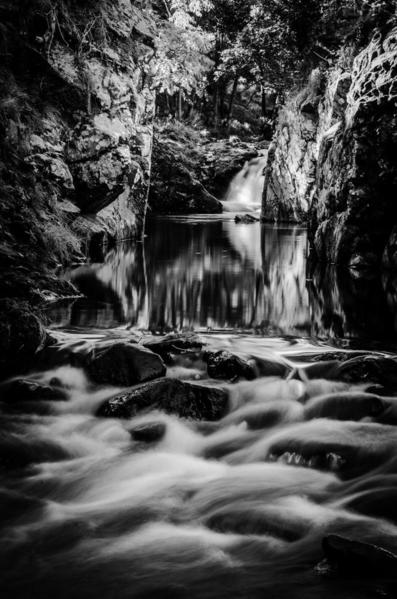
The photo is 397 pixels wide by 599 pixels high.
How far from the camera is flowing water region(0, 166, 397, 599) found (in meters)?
2.66

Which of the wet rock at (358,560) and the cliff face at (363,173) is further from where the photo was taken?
the cliff face at (363,173)

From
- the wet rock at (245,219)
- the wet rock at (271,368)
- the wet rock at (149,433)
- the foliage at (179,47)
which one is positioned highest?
the foliage at (179,47)

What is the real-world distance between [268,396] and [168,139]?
24456mm

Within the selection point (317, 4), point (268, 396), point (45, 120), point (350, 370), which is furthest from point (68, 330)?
point (317, 4)

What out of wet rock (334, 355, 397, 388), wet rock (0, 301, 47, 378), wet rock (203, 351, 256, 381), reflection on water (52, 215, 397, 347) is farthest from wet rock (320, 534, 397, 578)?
reflection on water (52, 215, 397, 347)

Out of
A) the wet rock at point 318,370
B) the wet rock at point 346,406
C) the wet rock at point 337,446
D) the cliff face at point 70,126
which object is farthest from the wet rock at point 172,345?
the cliff face at point 70,126

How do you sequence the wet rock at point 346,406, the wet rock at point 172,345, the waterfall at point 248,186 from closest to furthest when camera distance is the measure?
the wet rock at point 346,406
the wet rock at point 172,345
the waterfall at point 248,186

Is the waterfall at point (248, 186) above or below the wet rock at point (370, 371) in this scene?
above

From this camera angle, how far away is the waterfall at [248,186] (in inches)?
1104

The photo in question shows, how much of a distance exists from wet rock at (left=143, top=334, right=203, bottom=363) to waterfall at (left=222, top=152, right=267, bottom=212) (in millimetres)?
22255

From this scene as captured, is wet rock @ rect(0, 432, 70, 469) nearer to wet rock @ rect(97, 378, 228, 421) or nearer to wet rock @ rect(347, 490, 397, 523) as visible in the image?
wet rock @ rect(97, 378, 228, 421)

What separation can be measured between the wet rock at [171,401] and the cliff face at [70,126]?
7.24 feet

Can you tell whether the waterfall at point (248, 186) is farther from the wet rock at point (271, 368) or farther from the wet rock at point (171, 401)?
the wet rock at point (171, 401)

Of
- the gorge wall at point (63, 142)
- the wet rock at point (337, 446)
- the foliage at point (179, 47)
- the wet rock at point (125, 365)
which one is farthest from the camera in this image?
the foliage at point (179, 47)
